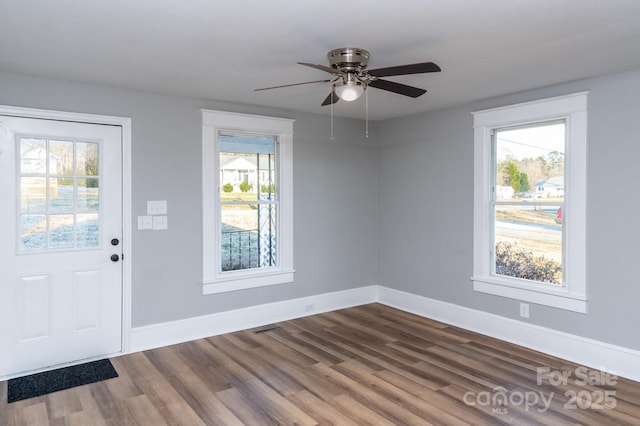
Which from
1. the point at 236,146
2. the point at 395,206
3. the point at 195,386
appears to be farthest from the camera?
the point at 395,206

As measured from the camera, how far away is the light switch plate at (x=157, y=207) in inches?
162

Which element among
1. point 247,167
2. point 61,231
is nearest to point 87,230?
point 61,231

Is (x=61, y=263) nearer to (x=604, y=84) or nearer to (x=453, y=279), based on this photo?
(x=453, y=279)

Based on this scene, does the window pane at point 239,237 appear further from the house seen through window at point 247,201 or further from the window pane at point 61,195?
the window pane at point 61,195

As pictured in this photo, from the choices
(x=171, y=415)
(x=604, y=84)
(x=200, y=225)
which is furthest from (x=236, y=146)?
(x=604, y=84)

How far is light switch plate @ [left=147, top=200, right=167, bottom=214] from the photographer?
162 inches

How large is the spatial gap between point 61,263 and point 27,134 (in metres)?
1.12

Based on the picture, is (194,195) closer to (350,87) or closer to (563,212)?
(350,87)

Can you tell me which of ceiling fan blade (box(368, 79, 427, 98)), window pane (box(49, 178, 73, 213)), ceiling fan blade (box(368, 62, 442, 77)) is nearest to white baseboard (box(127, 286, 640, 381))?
window pane (box(49, 178, 73, 213))

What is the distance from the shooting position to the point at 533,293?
13.3ft

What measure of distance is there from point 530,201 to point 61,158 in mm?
4329

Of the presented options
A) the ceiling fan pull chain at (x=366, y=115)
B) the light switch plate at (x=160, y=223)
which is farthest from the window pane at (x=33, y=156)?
the ceiling fan pull chain at (x=366, y=115)

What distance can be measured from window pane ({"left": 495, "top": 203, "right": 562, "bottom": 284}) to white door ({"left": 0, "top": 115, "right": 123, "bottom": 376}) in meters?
3.79

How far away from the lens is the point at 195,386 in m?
3.29
